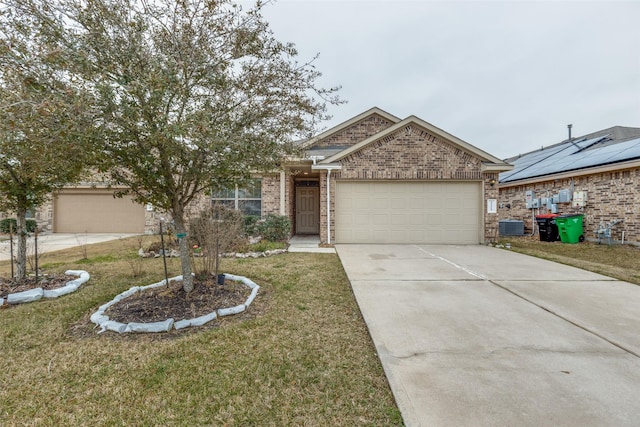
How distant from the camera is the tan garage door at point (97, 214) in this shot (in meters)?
14.3

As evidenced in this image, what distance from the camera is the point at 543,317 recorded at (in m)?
3.72

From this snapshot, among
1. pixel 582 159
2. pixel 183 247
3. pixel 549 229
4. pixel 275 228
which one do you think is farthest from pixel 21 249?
pixel 582 159

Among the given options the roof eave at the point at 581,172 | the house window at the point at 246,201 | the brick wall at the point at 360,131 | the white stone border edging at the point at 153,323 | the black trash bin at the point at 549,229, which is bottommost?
the white stone border edging at the point at 153,323

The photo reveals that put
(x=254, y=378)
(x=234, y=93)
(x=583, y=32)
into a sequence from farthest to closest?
(x=583, y=32)
(x=234, y=93)
(x=254, y=378)

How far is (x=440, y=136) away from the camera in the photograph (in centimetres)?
984

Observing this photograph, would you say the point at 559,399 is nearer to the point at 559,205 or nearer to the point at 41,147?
the point at 41,147

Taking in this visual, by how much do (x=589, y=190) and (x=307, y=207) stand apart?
37.2 feet

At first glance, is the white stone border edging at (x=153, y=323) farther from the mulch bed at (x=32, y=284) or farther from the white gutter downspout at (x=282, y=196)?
the white gutter downspout at (x=282, y=196)

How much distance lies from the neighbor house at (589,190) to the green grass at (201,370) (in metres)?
11.3

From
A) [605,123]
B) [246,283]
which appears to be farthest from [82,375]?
[605,123]

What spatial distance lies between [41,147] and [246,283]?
129 inches

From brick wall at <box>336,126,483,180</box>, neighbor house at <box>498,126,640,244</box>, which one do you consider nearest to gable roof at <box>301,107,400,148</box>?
brick wall at <box>336,126,483,180</box>

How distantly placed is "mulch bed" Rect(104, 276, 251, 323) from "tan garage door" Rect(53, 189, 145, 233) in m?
11.7

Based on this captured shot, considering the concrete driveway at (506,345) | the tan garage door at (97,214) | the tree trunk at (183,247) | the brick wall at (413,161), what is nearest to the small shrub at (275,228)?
the brick wall at (413,161)
